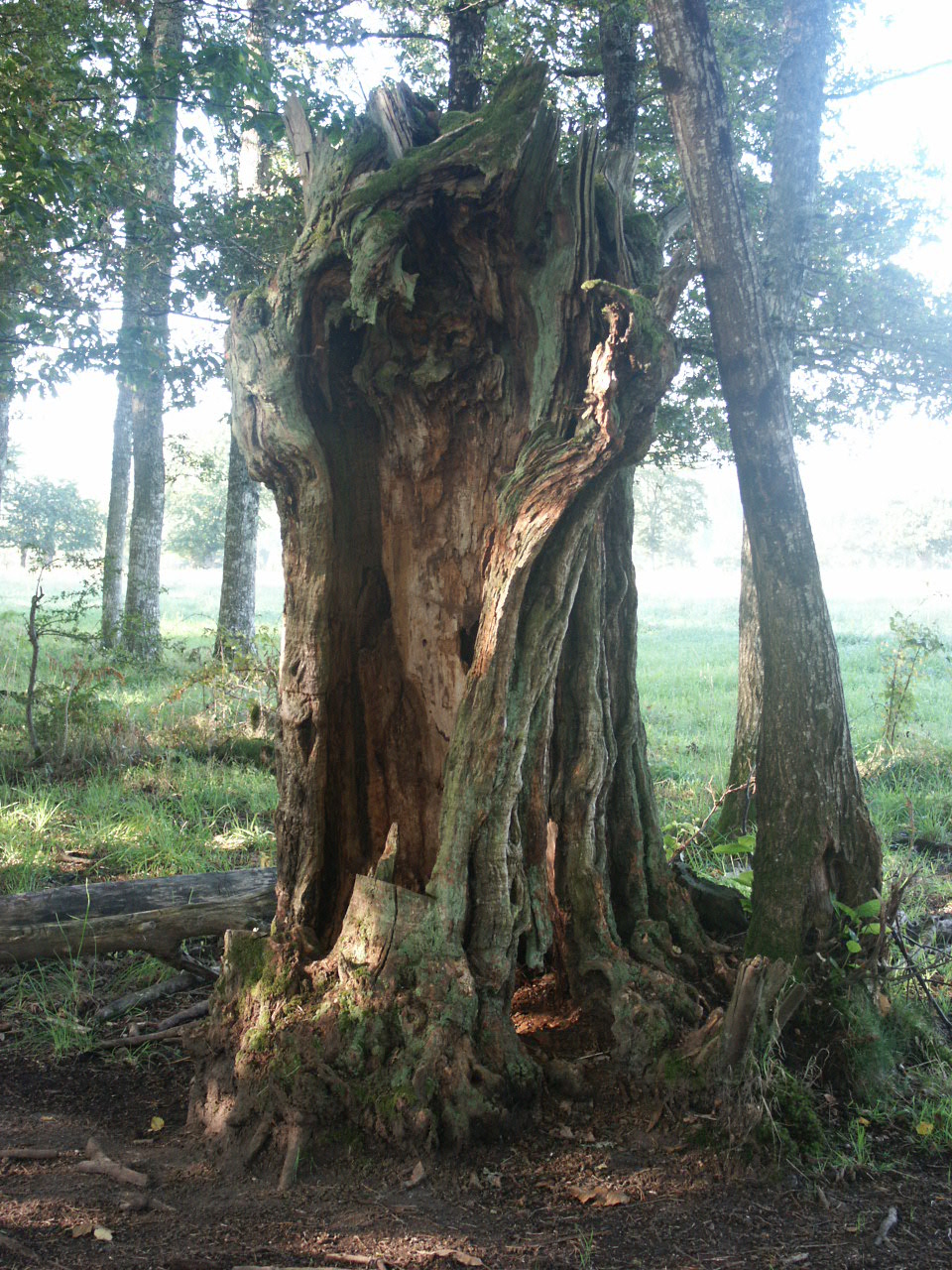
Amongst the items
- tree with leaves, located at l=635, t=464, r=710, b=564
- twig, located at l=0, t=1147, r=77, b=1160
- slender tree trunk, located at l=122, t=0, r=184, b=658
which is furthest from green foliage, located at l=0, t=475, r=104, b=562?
twig, located at l=0, t=1147, r=77, b=1160

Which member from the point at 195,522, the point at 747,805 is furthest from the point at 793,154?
the point at 195,522

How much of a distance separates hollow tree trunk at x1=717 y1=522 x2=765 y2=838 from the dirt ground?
297 cm

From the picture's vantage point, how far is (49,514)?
1705 inches

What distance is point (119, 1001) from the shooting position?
4172 mm

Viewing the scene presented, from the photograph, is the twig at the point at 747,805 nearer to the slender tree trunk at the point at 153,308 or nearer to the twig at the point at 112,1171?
the twig at the point at 112,1171

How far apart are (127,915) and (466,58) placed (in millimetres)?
6328

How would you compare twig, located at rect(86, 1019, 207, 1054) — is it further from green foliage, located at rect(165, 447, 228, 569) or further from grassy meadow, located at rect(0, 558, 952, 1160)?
green foliage, located at rect(165, 447, 228, 569)

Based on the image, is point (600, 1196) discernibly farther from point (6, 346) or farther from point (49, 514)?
point (49, 514)

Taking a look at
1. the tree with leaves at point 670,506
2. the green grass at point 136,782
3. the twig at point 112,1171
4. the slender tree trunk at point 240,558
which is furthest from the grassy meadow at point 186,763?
the tree with leaves at point 670,506

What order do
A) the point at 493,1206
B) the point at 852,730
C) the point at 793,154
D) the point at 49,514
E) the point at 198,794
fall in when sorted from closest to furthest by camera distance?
the point at 493,1206, the point at 793,154, the point at 198,794, the point at 852,730, the point at 49,514

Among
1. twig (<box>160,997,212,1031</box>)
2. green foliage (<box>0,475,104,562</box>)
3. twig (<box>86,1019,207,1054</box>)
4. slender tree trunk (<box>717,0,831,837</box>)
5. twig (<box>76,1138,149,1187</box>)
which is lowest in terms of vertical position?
twig (<box>86,1019,207,1054</box>)

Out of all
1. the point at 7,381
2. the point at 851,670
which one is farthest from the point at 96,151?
the point at 851,670

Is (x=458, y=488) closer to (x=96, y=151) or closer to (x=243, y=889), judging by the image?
(x=243, y=889)

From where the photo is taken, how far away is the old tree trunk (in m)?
3.03
